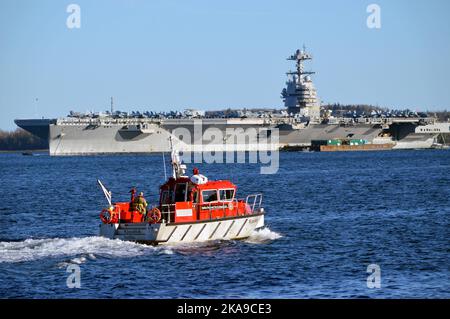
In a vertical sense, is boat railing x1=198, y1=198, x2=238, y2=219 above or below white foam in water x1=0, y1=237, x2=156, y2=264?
above

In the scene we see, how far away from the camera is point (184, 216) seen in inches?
1160

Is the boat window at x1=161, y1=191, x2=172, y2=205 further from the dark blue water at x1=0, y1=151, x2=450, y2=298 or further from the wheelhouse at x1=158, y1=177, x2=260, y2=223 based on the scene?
the dark blue water at x1=0, y1=151, x2=450, y2=298

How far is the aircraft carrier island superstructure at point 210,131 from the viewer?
136375mm

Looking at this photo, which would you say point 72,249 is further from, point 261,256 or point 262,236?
point 262,236

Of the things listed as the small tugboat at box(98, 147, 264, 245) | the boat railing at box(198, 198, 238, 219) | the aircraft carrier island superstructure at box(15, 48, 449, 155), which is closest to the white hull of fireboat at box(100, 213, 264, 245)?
the small tugboat at box(98, 147, 264, 245)

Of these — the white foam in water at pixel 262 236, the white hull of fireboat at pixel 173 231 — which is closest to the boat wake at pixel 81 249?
the white hull of fireboat at pixel 173 231

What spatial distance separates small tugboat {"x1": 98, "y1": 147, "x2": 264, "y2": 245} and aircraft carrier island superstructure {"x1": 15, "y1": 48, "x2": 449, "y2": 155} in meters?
104

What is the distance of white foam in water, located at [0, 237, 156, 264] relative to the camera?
27219mm

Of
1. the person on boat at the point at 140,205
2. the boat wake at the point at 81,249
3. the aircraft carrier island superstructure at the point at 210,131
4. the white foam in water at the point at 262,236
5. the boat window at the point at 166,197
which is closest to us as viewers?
the boat wake at the point at 81,249

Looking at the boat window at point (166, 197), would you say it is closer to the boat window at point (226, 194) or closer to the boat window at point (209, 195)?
the boat window at point (209, 195)

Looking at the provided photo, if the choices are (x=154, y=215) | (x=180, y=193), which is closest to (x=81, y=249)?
(x=154, y=215)

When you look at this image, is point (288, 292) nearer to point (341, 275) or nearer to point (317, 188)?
point (341, 275)

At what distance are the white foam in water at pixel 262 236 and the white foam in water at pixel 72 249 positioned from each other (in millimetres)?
4454

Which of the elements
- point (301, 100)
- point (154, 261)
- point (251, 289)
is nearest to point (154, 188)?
point (154, 261)
